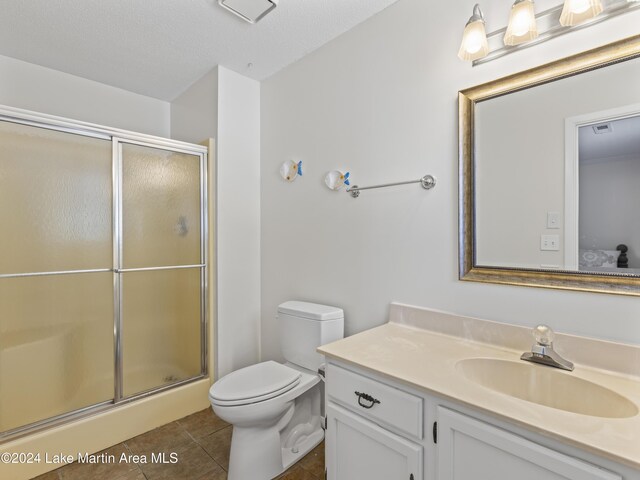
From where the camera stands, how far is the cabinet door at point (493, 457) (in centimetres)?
76

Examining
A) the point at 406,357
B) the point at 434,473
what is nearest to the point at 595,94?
the point at 406,357

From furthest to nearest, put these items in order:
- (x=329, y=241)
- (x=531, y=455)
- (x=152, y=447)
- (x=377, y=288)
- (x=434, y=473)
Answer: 1. (x=329, y=241)
2. (x=152, y=447)
3. (x=377, y=288)
4. (x=434, y=473)
5. (x=531, y=455)

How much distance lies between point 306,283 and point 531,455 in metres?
1.52

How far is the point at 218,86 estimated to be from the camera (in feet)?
7.59

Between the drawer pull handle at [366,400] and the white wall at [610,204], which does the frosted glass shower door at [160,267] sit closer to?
the drawer pull handle at [366,400]

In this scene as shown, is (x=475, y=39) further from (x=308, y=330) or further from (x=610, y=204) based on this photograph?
(x=308, y=330)

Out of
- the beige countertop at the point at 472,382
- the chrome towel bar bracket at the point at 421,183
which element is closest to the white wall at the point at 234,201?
the chrome towel bar bracket at the point at 421,183

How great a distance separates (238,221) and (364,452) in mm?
1730

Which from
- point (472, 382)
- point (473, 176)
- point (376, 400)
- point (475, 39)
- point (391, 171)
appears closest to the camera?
point (472, 382)

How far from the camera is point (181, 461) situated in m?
1.78

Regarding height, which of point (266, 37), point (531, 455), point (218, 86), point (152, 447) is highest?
point (266, 37)

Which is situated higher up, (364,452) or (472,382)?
(472,382)

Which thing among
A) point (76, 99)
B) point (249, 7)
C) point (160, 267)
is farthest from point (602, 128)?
point (76, 99)

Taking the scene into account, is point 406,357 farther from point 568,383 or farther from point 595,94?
point 595,94
